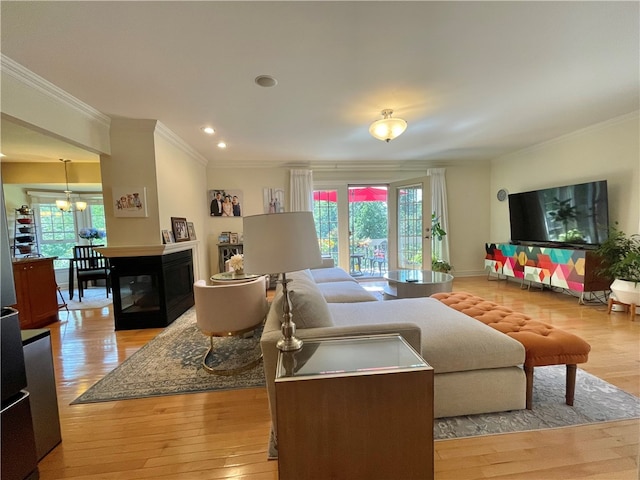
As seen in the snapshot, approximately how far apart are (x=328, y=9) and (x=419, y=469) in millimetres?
2379

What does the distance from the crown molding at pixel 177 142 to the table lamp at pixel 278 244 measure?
9.65 ft

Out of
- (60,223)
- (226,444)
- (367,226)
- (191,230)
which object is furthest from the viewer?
(367,226)

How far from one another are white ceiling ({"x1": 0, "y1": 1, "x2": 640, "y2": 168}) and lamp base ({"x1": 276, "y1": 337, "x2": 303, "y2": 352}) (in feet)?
6.10

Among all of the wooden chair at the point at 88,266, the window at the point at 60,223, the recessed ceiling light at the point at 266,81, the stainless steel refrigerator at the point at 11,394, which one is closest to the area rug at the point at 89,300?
the wooden chair at the point at 88,266

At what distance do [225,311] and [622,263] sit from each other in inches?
174

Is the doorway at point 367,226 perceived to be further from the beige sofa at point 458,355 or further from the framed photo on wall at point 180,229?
the beige sofa at point 458,355

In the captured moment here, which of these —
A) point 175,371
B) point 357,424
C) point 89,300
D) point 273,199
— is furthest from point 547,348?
point 89,300

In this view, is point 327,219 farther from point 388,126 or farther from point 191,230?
point 388,126

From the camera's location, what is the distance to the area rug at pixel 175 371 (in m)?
2.15

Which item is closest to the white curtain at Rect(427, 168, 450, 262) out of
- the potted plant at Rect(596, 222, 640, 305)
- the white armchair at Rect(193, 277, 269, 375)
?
the potted plant at Rect(596, 222, 640, 305)

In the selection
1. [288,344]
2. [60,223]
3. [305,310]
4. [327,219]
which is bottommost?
[288,344]

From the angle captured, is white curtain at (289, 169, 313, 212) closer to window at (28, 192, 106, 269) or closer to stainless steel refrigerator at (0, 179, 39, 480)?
stainless steel refrigerator at (0, 179, 39, 480)

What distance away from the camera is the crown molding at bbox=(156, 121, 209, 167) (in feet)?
11.6

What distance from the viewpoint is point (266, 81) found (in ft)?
8.08
